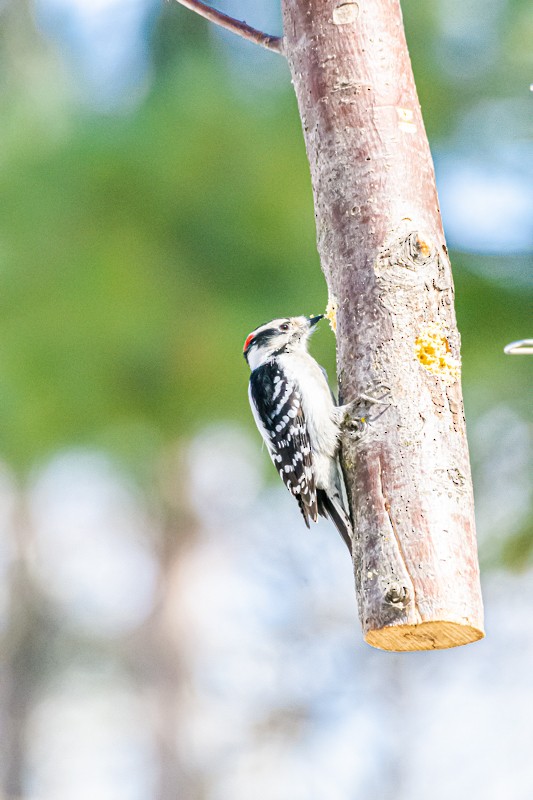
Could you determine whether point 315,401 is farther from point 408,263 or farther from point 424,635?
point 424,635

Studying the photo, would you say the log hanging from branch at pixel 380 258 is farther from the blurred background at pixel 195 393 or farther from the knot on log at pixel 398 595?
the blurred background at pixel 195 393

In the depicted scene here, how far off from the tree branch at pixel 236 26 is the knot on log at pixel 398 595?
910 millimetres

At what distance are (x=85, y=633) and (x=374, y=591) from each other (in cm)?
431

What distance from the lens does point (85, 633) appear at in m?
5.28

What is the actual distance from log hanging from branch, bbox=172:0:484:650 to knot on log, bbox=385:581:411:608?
66 mm

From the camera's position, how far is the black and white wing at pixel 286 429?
1.90 m

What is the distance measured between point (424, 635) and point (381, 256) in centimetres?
56

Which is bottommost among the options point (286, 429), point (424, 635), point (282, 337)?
point (424, 635)

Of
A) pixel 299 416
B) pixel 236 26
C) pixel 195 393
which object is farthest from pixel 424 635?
pixel 195 393

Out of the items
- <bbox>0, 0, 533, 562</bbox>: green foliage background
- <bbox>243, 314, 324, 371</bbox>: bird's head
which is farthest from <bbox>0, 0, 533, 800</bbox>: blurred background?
<bbox>243, 314, 324, 371</bbox>: bird's head

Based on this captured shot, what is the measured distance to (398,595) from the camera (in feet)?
4.02

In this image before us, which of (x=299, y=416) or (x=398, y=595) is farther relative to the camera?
(x=299, y=416)

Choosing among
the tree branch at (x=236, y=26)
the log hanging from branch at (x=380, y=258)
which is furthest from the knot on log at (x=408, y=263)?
the tree branch at (x=236, y=26)

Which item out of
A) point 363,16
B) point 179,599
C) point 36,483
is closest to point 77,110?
point 36,483
